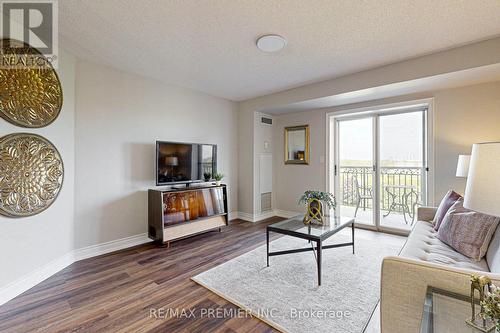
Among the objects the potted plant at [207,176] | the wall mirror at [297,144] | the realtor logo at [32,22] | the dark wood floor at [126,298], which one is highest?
the realtor logo at [32,22]

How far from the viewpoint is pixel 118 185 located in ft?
9.96

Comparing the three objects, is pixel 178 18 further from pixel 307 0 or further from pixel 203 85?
pixel 203 85

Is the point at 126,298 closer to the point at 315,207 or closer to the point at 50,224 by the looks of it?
the point at 50,224

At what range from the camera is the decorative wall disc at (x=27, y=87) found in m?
1.94

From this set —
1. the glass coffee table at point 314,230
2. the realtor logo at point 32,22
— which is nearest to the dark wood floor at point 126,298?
the glass coffee table at point 314,230

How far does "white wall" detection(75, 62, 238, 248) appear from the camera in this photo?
9.03 feet

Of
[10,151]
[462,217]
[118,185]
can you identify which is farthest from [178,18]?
[462,217]

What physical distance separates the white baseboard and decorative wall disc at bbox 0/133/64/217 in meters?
0.60

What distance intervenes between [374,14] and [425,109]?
2240 millimetres

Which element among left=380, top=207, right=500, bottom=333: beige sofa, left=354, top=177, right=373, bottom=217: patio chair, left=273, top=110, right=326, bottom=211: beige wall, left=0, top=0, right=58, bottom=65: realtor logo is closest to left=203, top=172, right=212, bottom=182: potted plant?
left=273, top=110, right=326, bottom=211: beige wall

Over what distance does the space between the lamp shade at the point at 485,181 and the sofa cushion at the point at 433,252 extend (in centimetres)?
99

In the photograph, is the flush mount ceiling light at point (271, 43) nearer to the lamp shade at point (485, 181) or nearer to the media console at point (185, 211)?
the lamp shade at point (485, 181)

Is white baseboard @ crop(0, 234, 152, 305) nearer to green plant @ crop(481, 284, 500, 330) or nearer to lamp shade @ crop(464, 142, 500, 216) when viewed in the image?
green plant @ crop(481, 284, 500, 330)

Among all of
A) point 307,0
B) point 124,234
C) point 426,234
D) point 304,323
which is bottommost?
point 304,323
